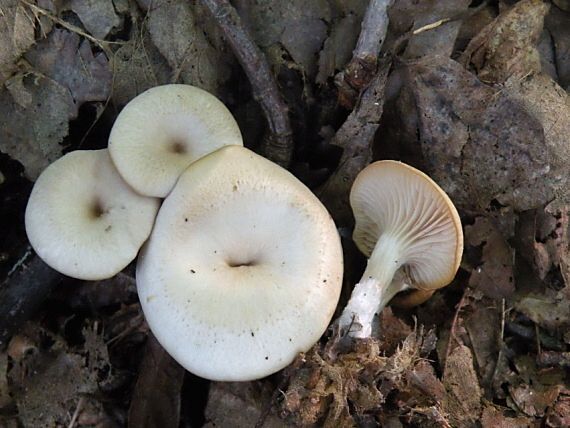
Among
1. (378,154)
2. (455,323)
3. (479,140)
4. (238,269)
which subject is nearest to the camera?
(238,269)

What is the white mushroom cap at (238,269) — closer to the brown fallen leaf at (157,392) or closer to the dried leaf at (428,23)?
the brown fallen leaf at (157,392)

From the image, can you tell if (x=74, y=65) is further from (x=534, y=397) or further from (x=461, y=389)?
(x=534, y=397)

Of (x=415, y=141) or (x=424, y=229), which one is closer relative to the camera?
(x=424, y=229)

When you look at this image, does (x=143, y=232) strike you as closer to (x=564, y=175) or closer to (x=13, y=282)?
(x=13, y=282)

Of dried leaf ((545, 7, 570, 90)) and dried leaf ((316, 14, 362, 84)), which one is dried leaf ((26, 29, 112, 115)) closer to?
dried leaf ((316, 14, 362, 84))

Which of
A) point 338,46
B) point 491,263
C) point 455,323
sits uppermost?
point 338,46

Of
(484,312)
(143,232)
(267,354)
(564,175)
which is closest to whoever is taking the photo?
(267,354)

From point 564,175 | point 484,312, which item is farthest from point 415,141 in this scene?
point 484,312

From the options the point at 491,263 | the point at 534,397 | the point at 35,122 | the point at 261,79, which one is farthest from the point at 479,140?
the point at 35,122
